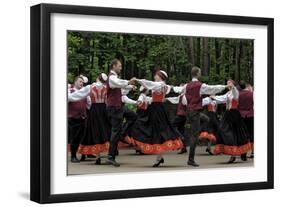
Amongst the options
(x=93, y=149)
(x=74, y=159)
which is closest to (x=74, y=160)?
(x=74, y=159)

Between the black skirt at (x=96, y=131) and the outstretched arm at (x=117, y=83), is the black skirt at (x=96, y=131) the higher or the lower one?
the lower one

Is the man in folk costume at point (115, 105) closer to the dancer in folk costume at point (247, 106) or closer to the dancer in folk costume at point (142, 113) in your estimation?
the dancer in folk costume at point (142, 113)

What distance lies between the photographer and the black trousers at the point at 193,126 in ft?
37.0

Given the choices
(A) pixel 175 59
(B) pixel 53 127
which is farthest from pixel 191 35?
(B) pixel 53 127

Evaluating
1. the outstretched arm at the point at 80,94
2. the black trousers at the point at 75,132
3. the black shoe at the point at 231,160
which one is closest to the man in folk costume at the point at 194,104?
the black shoe at the point at 231,160

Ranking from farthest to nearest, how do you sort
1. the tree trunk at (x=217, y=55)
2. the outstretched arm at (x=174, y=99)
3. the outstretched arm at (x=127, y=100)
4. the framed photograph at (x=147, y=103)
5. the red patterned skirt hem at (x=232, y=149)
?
the red patterned skirt hem at (x=232, y=149) → the tree trunk at (x=217, y=55) → the outstretched arm at (x=174, y=99) → the outstretched arm at (x=127, y=100) → the framed photograph at (x=147, y=103)

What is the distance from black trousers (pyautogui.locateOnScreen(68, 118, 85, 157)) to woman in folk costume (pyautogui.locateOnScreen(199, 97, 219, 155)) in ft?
5.51

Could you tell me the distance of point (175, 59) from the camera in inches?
440

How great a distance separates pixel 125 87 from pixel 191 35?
1.11 metres

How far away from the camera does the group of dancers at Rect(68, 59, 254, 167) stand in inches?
417

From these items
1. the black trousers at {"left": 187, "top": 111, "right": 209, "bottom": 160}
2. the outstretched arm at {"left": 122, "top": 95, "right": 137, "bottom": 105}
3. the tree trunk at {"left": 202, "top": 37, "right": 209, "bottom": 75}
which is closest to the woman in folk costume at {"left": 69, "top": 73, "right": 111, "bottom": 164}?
the outstretched arm at {"left": 122, "top": 95, "right": 137, "bottom": 105}

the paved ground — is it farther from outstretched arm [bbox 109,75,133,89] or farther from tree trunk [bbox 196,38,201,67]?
tree trunk [bbox 196,38,201,67]

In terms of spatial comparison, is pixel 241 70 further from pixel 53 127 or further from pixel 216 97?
pixel 53 127

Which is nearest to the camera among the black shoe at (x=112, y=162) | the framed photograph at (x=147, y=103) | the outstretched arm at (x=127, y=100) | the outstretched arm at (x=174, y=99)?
the framed photograph at (x=147, y=103)
